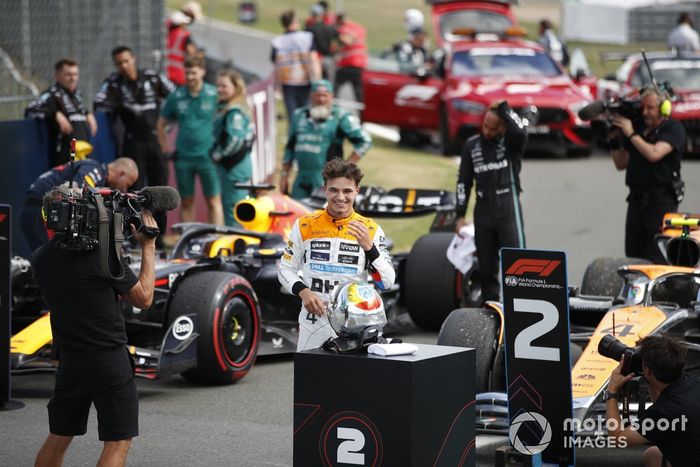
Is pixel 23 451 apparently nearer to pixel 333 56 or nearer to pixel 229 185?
pixel 229 185

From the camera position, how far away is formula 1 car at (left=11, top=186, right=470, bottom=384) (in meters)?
8.52

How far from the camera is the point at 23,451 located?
731 cm

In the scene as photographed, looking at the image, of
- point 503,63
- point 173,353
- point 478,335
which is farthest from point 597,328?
point 503,63

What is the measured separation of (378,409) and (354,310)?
0.56 metres

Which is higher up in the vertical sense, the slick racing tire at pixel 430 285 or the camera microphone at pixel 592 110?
the camera microphone at pixel 592 110

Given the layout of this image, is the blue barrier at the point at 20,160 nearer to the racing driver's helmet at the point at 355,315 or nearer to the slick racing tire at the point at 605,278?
the slick racing tire at the point at 605,278

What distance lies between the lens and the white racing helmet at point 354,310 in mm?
5770

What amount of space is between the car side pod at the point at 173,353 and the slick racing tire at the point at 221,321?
7 cm

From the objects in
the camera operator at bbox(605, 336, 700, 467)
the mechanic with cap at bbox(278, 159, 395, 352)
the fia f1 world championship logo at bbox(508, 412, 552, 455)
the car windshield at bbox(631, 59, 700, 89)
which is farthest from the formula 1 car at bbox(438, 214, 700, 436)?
the car windshield at bbox(631, 59, 700, 89)

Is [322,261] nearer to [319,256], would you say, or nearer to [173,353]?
[319,256]

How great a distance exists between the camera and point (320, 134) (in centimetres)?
1203

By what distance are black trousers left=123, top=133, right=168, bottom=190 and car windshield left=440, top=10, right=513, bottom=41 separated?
1023 centimetres

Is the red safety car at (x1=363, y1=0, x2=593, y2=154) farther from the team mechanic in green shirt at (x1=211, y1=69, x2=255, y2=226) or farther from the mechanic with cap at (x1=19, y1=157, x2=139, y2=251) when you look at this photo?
the mechanic with cap at (x1=19, y1=157, x2=139, y2=251)

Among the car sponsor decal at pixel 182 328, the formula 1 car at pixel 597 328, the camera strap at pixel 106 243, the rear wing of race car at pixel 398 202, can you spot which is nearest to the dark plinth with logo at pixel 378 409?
the camera strap at pixel 106 243
